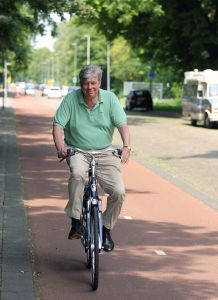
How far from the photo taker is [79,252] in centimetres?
661

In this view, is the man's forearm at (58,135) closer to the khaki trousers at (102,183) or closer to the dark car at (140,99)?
the khaki trousers at (102,183)

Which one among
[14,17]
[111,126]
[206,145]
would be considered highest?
[14,17]

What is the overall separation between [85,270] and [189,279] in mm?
931

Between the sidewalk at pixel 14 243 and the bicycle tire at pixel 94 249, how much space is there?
0.50 m

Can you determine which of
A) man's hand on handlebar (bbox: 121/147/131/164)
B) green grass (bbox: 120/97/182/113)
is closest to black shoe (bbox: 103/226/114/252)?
man's hand on handlebar (bbox: 121/147/131/164)

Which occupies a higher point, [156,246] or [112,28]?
[112,28]

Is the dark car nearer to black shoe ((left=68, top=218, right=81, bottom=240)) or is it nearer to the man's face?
black shoe ((left=68, top=218, right=81, bottom=240))

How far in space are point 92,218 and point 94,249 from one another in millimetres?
271

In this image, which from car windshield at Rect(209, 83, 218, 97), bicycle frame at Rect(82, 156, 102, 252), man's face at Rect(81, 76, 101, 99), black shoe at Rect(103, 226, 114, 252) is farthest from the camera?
car windshield at Rect(209, 83, 218, 97)

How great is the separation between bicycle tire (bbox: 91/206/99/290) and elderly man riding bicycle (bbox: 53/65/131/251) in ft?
0.96

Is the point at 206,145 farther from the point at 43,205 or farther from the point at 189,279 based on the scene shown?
the point at 189,279

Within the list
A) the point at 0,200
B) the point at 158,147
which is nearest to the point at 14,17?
the point at 158,147

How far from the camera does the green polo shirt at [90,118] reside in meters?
5.73

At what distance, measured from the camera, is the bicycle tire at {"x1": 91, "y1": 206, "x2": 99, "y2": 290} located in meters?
5.30
